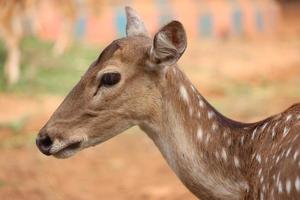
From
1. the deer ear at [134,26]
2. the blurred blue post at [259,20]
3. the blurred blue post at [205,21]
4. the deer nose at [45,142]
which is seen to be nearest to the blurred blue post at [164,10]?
the blurred blue post at [205,21]

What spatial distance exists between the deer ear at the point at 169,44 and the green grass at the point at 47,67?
971 cm

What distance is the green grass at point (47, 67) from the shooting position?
14.7 metres

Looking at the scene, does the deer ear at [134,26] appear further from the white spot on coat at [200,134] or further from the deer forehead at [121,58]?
the white spot on coat at [200,134]

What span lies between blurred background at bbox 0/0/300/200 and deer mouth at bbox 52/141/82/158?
3.79m

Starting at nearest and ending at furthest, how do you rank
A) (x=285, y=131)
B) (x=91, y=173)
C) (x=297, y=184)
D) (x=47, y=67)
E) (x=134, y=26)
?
(x=297, y=184)
(x=285, y=131)
(x=134, y=26)
(x=91, y=173)
(x=47, y=67)

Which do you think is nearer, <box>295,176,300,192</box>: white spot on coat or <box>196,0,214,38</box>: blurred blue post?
<box>295,176,300,192</box>: white spot on coat

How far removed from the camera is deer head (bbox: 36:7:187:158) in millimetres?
4852

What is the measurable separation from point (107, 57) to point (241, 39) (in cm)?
1905

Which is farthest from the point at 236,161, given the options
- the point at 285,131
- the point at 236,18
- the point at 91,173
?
the point at 236,18

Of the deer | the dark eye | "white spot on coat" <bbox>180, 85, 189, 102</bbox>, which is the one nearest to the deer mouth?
the deer

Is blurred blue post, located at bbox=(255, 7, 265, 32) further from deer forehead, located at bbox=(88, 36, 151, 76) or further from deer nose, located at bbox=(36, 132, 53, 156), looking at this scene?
deer nose, located at bbox=(36, 132, 53, 156)

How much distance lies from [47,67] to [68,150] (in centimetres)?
1152

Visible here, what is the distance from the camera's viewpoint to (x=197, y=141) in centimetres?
489

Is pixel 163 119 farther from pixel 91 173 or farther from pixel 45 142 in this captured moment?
pixel 91 173
